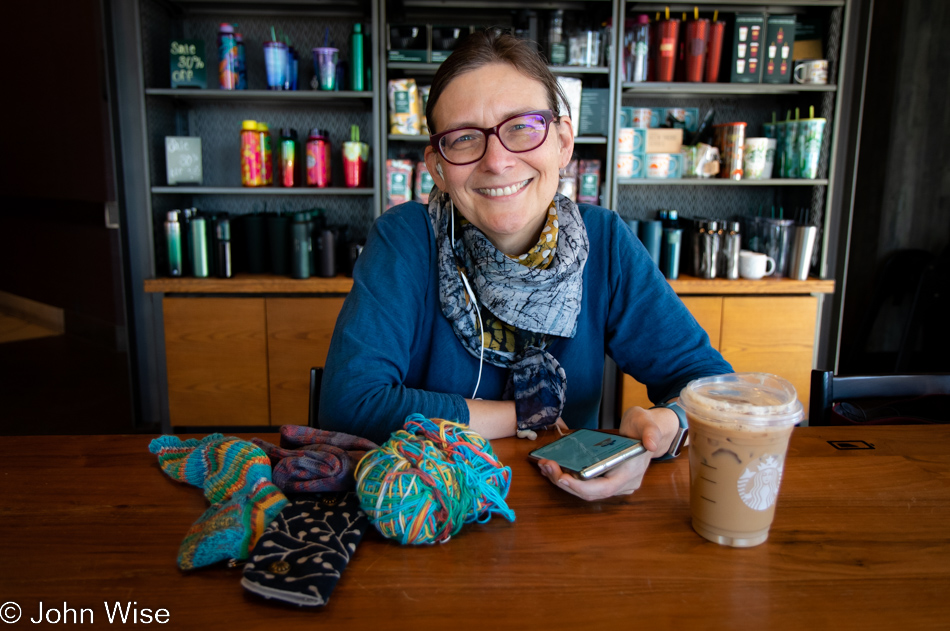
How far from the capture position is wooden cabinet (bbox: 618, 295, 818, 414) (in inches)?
111

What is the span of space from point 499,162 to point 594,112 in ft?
6.07

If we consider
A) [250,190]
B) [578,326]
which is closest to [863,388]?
[578,326]

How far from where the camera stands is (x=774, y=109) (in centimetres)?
318

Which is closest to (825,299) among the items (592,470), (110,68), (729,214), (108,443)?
(729,214)

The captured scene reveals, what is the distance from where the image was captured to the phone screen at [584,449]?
83 cm

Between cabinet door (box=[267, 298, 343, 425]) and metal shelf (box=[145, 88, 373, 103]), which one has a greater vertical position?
metal shelf (box=[145, 88, 373, 103])

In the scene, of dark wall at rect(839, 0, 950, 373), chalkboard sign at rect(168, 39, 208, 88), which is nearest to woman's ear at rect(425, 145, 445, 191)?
chalkboard sign at rect(168, 39, 208, 88)

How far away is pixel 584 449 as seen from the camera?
34.5 inches

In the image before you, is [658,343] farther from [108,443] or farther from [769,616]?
[108,443]

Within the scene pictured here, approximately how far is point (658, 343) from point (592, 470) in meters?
0.51

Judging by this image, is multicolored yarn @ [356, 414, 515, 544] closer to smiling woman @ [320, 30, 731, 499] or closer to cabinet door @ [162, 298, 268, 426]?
smiling woman @ [320, 30, 731, 499]

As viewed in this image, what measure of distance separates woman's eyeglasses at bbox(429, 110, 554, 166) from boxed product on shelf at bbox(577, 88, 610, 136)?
5.79 ft

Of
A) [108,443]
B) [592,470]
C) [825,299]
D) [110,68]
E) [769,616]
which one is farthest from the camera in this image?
[825,299]

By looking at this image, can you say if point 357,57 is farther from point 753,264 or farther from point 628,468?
point 628,468
